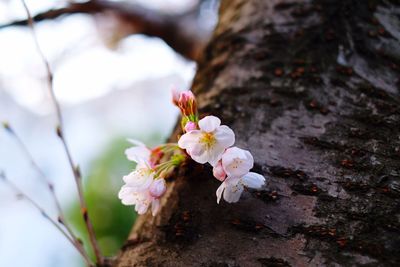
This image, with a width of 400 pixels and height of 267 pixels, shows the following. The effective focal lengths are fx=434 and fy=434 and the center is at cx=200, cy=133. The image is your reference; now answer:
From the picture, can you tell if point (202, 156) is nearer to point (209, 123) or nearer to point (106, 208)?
point (209, 123)

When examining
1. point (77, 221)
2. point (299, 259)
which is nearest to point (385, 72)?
point (299, 259)

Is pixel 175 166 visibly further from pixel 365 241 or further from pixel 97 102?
pixel 97 102

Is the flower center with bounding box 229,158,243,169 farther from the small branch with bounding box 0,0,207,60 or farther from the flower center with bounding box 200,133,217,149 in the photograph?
the small branch with bounding box 0,0,207,60

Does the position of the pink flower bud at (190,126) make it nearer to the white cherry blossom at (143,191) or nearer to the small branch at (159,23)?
the white cherry blossom at (143,191)

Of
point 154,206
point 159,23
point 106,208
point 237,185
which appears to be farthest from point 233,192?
point 106,208

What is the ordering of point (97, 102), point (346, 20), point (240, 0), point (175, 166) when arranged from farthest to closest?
point (97, 102), point (240, 0), point (346, 20), point (175, 166)

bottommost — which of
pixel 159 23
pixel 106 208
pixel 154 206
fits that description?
pixel 106 208

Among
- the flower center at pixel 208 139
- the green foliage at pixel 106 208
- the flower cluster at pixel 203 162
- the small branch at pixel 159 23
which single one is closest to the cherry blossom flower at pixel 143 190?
the flower cluster at pixel 203 162
